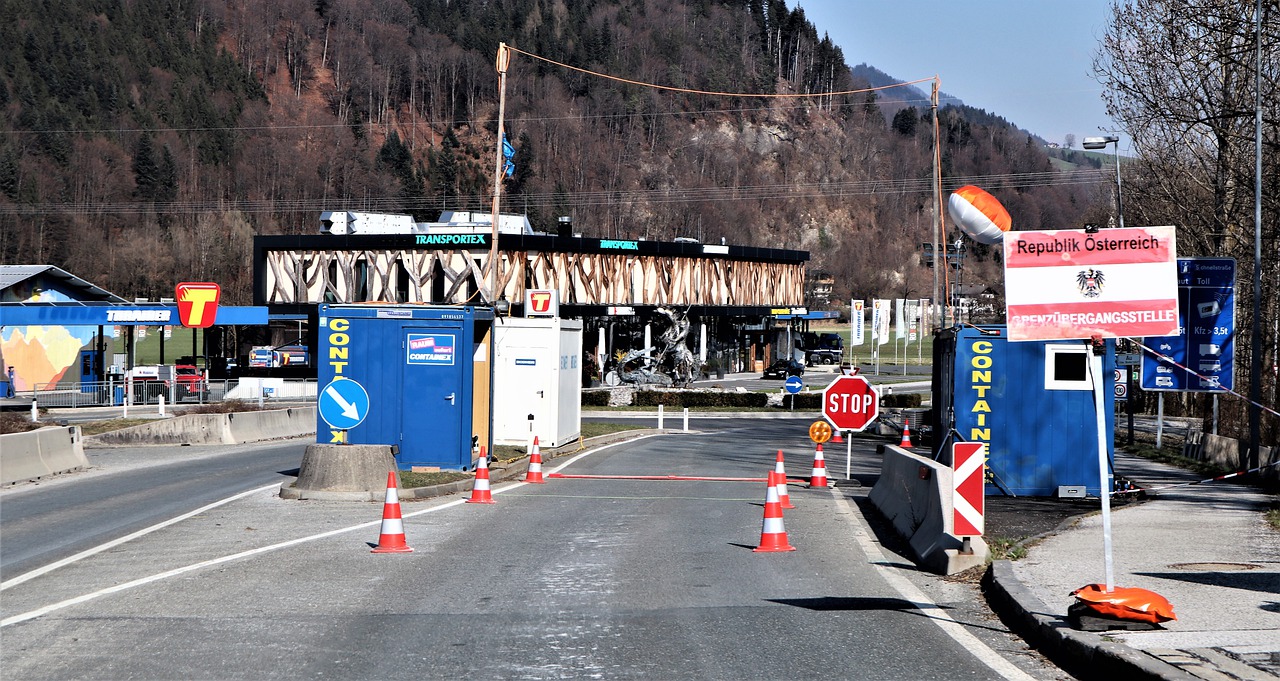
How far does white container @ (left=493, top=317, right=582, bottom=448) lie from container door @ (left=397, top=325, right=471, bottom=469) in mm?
5560

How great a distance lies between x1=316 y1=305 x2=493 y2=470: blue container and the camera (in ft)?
63.8

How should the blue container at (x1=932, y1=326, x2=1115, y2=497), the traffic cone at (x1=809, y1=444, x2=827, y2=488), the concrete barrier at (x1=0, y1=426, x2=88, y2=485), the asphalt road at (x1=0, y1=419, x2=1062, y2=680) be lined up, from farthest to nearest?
1. the traffic cone at (x1=809, y1=444, x2=827, y2=488)
2. the concrete barrier at (x1=0, y1=426, x2=88, y2=485)
3. the blue container at (x1=932, y1=326, x2=1115, y2=497)
4. the asphalt road at (x1=0, y1=419, x2=1062, y2=680)

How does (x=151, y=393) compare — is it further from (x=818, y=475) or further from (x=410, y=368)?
(x=818, y=475)

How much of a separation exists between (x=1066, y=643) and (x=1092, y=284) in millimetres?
2652

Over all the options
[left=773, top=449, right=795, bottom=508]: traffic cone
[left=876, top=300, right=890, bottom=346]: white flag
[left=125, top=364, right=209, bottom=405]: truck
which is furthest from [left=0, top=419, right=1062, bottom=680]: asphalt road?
[left=876, top=300, right=890, bottom=346]: white flag

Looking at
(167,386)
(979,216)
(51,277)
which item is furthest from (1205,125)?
(51,277)

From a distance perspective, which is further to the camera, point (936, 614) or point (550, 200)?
point (550, 200)

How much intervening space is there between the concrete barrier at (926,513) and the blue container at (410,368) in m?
7.16

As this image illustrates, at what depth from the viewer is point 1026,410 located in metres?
17.8

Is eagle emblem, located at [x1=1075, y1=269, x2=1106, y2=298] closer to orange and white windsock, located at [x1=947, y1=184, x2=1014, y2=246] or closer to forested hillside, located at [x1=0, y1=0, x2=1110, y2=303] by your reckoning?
orange and white windsock, located at [x1=947, y1=184, x2=1014, y2=246]

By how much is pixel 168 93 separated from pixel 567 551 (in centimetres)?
17705

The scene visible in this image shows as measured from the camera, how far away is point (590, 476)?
2175cm

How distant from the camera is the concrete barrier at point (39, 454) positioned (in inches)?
771

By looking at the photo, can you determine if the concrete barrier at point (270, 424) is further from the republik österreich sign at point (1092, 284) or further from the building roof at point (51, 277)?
the republik österreich sign at point (1092, 284)
